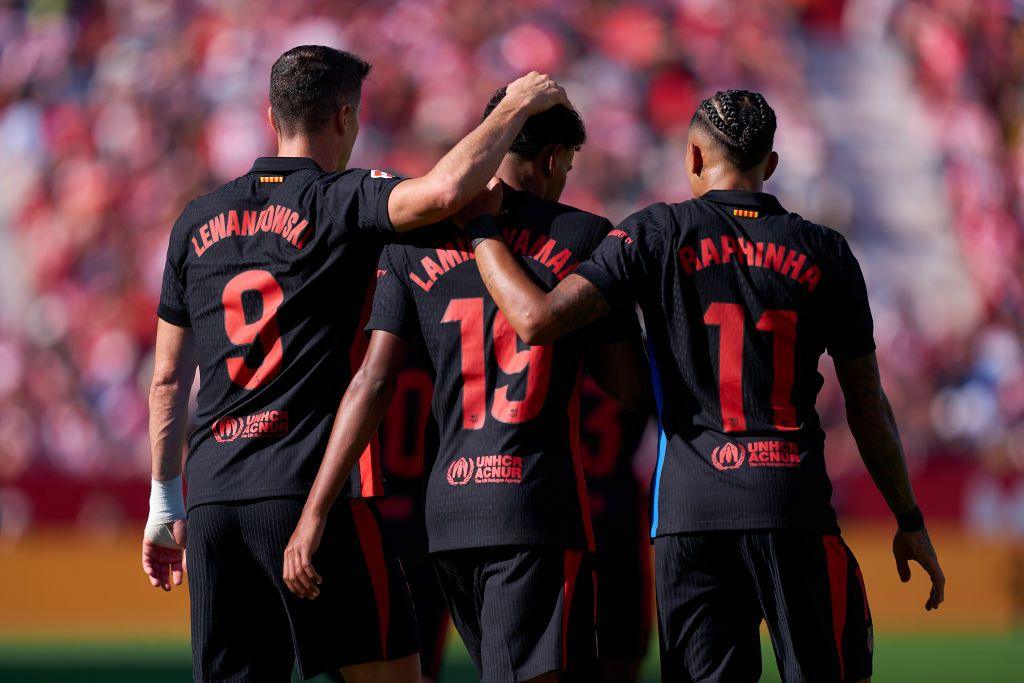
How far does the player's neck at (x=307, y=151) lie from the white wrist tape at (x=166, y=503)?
1.04 meters

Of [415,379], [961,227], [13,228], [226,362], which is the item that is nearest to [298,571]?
[226,362]

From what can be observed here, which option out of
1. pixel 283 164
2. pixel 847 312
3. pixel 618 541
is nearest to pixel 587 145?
pixel 618 541

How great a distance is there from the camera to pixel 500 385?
391cm

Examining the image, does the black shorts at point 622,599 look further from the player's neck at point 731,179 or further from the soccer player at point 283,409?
the player's neck at point 731,179

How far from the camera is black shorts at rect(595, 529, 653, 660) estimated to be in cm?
548

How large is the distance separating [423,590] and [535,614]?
1.87 m

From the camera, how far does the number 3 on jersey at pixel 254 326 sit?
3979mm

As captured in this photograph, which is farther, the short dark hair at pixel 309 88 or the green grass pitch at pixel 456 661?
the green grass pitch at pixel 456 661

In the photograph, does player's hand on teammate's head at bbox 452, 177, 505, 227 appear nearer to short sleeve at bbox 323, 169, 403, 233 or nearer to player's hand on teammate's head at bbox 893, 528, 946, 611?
short sleeve at bbox 323, 169, 403, 233

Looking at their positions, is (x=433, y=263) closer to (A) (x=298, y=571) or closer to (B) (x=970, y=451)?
(A) (x=298, y=571)

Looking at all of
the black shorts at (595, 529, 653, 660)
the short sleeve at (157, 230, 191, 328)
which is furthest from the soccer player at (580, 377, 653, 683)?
the short sleeve at (157, 230, 191, 328)

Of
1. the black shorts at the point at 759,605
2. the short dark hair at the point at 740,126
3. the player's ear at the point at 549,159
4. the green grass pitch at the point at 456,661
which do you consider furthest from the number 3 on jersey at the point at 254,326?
the green grass pitch at the point at 456,661

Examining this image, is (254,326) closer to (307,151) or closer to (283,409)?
(283,409)

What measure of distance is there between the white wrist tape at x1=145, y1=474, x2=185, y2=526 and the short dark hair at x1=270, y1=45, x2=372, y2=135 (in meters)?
1.11
